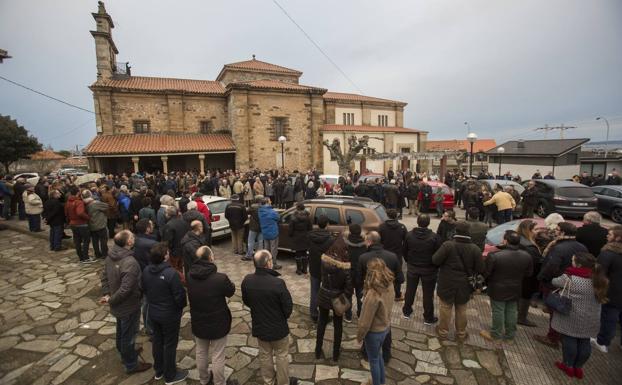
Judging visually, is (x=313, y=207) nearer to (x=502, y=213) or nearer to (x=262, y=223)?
(x=262, y=223)

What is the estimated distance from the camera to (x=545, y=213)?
11672 mm

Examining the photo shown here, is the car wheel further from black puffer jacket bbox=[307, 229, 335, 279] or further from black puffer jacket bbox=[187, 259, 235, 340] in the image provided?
black puffer jacket bbox=[187, 259, 235, 340]

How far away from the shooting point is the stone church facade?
21.1 meters

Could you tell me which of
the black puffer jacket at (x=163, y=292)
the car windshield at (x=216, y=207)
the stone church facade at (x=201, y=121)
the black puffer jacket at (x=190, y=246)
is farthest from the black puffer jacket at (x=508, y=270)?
the stone church facade at (x=201, y=121)

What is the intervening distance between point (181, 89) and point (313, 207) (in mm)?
20862

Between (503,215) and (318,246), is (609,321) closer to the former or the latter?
(318,246)

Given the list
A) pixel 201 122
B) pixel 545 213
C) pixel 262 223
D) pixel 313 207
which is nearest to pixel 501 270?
pixel 313 207

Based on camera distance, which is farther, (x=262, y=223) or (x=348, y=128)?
(x=348, y=128)

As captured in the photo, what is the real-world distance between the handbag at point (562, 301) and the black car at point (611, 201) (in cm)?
1128

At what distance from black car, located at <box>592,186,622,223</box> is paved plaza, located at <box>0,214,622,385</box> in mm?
9803

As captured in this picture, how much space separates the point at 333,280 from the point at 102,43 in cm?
2860

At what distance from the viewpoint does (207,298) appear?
3.12 m

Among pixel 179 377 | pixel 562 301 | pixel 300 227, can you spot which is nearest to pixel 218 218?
pixel 300 227

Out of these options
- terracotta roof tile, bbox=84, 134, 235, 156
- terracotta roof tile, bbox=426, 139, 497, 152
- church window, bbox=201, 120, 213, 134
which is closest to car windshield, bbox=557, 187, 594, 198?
terracotta roof tile, bbox=84, 134, 235, 156
